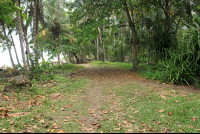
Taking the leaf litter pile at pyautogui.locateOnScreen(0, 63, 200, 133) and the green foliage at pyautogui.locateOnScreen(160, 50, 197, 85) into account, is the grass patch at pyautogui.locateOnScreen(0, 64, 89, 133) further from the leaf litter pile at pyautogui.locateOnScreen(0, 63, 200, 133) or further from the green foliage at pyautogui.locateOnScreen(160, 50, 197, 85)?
the green foliage at pyautogui.locateOnScreen(160, 50, 197, 85)

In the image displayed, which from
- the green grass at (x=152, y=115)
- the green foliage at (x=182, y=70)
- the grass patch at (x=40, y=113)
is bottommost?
the green grass at (x=152, y=115)

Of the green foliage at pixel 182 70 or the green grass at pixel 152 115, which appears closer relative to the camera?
the green grass at pixel 152 115

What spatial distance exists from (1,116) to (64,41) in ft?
58.8

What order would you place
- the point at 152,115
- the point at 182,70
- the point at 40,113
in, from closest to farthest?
the point at 152,115, the point at 40,113, the point at 182,70

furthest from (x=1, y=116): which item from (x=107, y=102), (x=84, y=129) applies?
(x=107, y=102)

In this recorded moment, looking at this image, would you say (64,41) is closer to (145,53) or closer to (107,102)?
(145,53)

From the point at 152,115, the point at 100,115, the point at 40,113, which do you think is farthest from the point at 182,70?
the point at 40,113

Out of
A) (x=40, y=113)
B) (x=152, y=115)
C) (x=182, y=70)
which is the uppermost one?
(x=182, y=70)

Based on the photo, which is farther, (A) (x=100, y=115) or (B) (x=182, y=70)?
(B) (x=182, y=70)

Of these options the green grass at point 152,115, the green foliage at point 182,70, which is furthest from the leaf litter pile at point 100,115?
the green foliage at point 182,70

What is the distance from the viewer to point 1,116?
10.1ft

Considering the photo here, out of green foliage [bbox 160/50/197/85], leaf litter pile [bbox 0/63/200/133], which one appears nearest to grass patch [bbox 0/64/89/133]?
leaf litter pile [bbox 0/63/200/133]

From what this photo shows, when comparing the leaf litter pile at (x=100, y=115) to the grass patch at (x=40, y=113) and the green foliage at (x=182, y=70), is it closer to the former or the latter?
the grass patch at (x=40, y=113)

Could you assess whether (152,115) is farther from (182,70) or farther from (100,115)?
(182,70)
